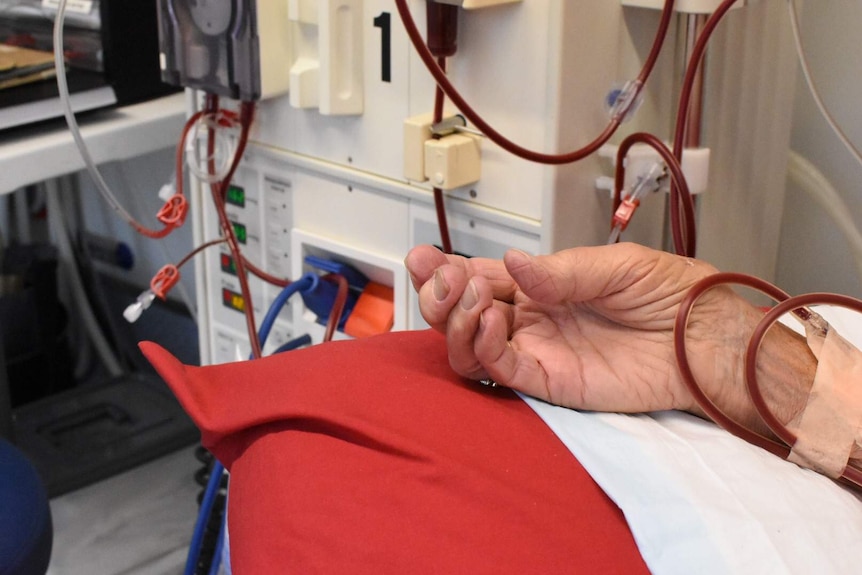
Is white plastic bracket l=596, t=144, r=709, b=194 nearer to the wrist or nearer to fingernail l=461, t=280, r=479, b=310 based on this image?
the wrist

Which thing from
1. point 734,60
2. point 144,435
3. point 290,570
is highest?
point 734,60

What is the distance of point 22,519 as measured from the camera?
889mm

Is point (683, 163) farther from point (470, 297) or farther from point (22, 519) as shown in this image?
point (22, 519)

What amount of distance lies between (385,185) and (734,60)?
393 mm

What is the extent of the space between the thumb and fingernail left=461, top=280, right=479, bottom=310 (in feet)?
0.09

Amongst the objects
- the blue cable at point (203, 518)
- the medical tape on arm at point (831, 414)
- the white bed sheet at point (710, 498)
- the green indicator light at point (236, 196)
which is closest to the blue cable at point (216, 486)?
the blue cable at point (203, 518)

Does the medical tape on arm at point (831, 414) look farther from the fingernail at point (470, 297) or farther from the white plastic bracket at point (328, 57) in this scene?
the white plastic bracket at point (328, 57)

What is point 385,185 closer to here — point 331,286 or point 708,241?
point 331,286

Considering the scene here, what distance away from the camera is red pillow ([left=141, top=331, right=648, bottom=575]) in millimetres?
611

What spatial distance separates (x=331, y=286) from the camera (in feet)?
4.02

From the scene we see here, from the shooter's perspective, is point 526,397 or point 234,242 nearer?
point 526,397

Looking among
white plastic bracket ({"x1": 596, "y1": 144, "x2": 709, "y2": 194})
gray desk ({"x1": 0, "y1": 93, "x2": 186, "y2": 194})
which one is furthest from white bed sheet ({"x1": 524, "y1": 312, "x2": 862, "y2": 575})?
gray desk ({"x1": 0, "y1": 93, "x2": 186, "y2": 194})

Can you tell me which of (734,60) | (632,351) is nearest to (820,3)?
(734,60)

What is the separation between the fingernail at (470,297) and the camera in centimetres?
71
